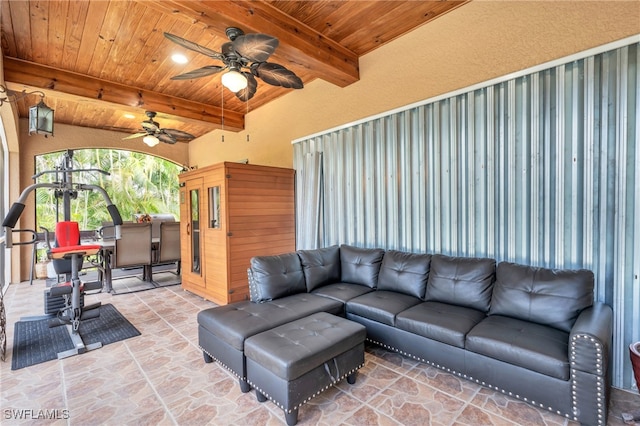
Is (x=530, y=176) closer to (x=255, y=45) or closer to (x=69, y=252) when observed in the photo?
(x=255, y=45)

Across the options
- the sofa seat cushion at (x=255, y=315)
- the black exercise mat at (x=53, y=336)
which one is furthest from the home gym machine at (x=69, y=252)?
the sofa seat cushion at (x=255, y=315)

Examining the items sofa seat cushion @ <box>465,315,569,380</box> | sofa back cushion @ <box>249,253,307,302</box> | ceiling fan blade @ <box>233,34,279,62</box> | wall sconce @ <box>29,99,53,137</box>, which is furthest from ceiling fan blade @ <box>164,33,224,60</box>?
sofa seat cushion @ <box>465,315,569,380</box>

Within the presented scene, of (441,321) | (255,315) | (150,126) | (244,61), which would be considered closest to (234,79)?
(244,61)

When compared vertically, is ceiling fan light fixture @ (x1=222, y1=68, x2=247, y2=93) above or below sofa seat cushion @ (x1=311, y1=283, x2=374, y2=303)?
above

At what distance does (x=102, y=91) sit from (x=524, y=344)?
5.86 m

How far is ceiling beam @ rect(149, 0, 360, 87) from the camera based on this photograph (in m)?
2.52

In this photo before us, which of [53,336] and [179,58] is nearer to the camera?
[53,336]

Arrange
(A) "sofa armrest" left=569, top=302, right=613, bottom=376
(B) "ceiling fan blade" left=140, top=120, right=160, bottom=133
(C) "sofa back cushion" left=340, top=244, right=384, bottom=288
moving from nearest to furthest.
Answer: (A) "sofa armrest" left=569, top=302, right=613, bottom=376, (C) "sofa back cushion" left=340, top=244, right=384, bottom=288, (B) "ceiling fan blade" left=140, top=120, right=160, bottom=133

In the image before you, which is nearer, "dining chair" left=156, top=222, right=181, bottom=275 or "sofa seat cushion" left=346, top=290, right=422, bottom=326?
"sofa seat cushion" left=346, top=290, right=422, bottom=326

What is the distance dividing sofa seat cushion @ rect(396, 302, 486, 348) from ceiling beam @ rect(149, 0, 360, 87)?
294 centimetres

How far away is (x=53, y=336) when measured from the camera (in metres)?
3.21

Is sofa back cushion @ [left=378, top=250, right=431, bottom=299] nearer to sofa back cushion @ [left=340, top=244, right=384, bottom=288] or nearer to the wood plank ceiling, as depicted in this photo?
sofa back cushion @ [left=340, top=244, right=384, bottom=288]

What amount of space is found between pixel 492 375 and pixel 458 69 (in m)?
2.83

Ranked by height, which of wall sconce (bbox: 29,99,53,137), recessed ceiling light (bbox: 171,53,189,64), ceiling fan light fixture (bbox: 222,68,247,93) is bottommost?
wall sconce (bbox: 29,99,53,137)
